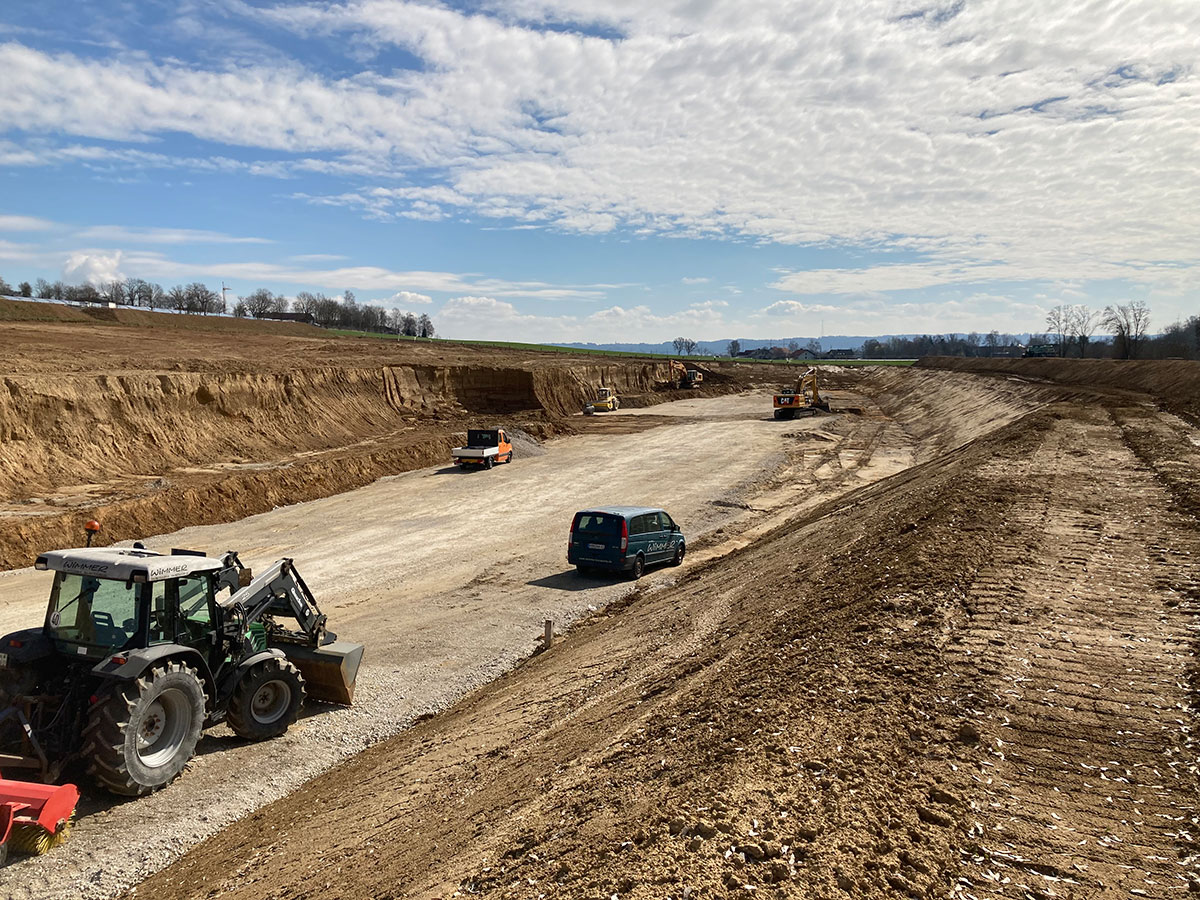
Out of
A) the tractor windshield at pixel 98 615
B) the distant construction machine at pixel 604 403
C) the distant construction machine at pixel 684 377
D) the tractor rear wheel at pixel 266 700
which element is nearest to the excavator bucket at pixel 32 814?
the tractor windshield at pixel 98 615

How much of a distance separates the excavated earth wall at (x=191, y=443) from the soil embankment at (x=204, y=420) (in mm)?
58

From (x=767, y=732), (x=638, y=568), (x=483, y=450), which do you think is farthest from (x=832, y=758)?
(x=483, y=450)

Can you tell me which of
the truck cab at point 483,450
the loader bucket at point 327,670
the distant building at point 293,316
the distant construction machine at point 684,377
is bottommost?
the loader bucket at point 327,670

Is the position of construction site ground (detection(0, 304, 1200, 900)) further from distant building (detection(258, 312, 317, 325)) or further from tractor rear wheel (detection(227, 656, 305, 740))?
distant building (detection(258, 312, 317, 325))

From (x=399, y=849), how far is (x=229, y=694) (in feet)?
13.7

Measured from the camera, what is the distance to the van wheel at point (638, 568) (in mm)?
18480

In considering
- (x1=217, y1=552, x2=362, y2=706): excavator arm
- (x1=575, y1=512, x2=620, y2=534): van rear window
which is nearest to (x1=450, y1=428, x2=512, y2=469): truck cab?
(x1=575, y1=512, x2=620, y2=534): van rear window

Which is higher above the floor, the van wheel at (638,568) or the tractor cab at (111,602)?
the tractor cab at (111,602)

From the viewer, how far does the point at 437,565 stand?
67.3 feet

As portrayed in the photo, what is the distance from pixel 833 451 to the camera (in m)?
41.1

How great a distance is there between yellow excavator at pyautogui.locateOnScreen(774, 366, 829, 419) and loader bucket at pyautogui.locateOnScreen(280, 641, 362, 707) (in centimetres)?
4739

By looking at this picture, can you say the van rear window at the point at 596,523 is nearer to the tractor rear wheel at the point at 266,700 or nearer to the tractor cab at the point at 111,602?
the tractor rear wheel at the point at 266,700

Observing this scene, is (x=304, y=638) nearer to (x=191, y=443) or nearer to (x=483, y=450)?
(x=191, y=443)

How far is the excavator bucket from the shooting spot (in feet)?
22.4
